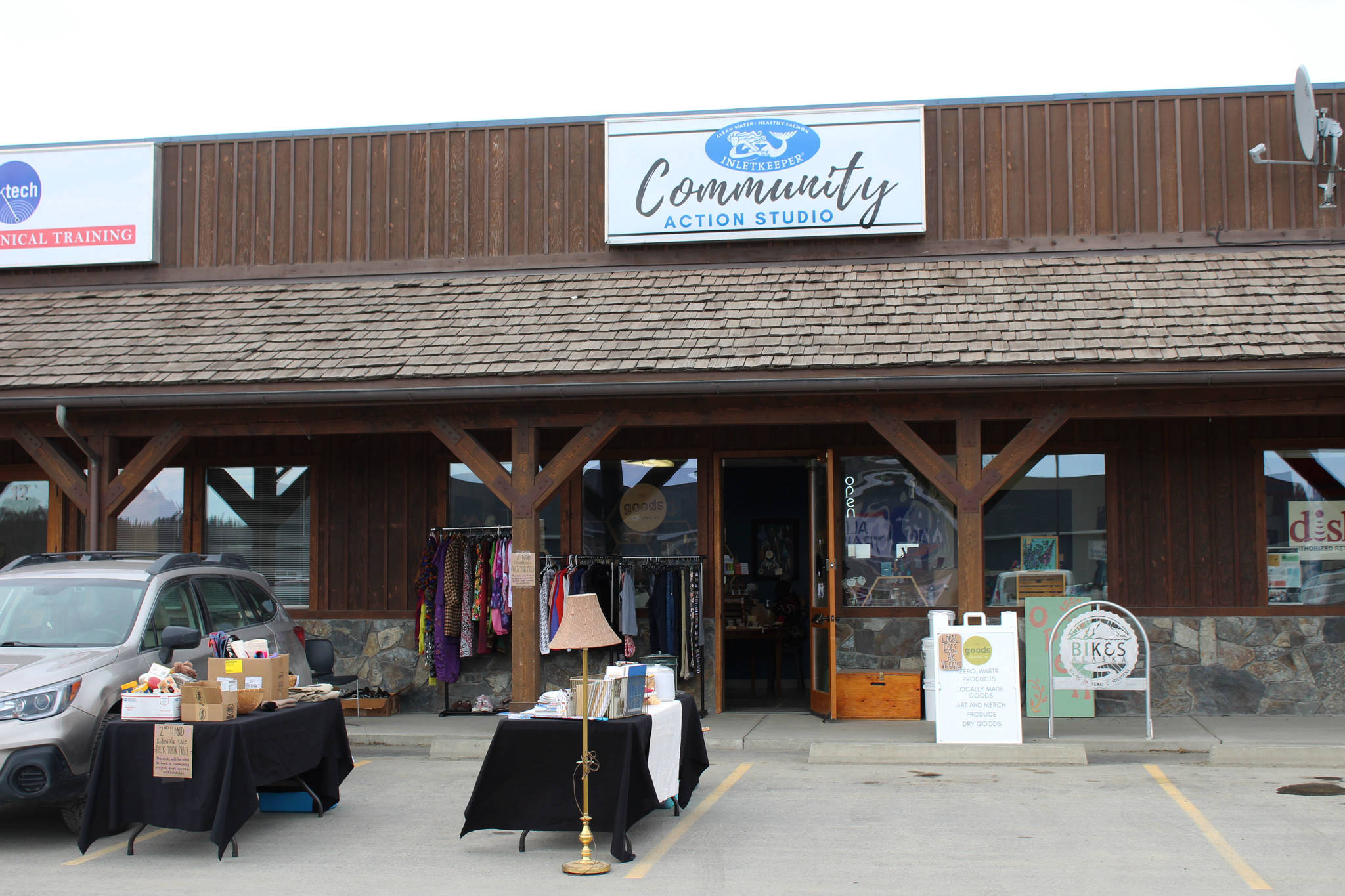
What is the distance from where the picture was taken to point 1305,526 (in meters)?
11.1

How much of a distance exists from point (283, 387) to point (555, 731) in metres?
4.93

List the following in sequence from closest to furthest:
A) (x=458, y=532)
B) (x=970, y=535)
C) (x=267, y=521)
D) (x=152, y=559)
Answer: (x=152, y=559)
(x=970, y=535)
(x=458, y=532)
(x=267, y=521)

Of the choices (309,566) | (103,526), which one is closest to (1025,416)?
(309,566)

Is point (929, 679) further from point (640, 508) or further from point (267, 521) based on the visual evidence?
point (267, 521)

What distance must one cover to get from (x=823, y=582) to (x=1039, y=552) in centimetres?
200

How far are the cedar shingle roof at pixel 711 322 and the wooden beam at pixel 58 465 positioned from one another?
581 mm

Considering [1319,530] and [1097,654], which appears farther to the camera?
[1319,530]

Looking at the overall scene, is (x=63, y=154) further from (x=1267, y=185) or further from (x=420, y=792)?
(x=1267, y=185)

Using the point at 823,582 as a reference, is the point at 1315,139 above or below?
above

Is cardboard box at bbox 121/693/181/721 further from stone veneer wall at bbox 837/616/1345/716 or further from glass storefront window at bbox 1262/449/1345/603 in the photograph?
glass storefront window at bbox 1262/449/1345/603

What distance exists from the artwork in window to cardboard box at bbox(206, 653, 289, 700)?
695cm

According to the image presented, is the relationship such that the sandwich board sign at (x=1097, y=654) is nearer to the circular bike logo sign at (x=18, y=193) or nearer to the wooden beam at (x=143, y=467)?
the wooden beam at (x=143, y=467)

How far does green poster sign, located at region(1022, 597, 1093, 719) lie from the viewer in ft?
34.6

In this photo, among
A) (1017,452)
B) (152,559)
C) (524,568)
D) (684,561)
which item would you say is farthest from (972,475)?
(152,559)
